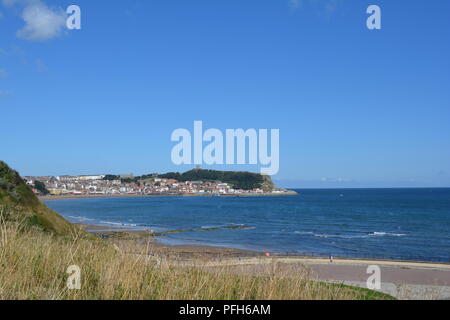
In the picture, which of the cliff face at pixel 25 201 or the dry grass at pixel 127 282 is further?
the cliff face at pixel 25 201

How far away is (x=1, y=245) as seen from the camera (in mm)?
6699

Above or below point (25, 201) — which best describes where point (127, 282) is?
above

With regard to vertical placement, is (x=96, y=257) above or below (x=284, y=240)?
above

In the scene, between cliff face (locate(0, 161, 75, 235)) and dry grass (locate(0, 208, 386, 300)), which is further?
cliff face (locate(0, 161, 75, 235))

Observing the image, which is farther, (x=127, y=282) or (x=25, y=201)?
(x=25, y=201)

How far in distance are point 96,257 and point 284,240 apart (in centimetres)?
4395

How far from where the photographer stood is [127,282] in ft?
17.5

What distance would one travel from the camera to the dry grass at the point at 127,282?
5.24 m

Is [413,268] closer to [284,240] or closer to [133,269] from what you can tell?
[284,240]

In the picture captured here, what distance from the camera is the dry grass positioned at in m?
5.24
